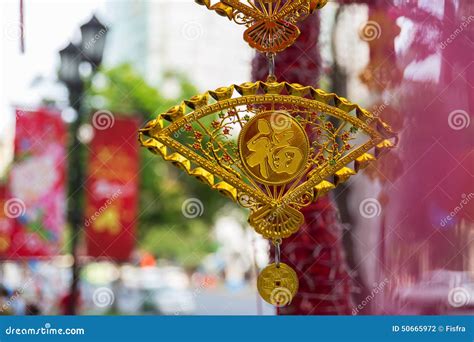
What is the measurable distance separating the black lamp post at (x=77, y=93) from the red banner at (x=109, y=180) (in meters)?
0.04

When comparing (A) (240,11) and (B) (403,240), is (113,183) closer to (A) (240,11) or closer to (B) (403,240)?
(A) (240,11)

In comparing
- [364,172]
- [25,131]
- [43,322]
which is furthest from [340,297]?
[25,131]

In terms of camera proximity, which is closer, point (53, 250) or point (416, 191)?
point (416, 191)

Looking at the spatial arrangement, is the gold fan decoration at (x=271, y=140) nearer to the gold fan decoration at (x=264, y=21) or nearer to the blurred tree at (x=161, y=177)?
the gold fan decoration at (x=264, y=21)

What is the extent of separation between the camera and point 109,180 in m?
2.22

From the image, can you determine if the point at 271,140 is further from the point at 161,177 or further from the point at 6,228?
the point at 161,177

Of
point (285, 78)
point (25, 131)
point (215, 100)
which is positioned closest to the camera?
point (215, 100)

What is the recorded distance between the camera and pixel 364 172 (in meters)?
1.89

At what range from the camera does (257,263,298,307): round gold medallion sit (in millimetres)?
1752

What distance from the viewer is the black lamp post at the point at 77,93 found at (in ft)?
7.06

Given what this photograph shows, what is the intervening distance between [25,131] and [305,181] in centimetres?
102

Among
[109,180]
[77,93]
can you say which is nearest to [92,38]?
[77,93]

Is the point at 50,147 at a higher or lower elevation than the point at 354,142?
higher

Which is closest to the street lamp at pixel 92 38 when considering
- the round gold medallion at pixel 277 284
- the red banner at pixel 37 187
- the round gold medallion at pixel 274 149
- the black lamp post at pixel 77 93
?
the black lamp post at pixel 77 93
